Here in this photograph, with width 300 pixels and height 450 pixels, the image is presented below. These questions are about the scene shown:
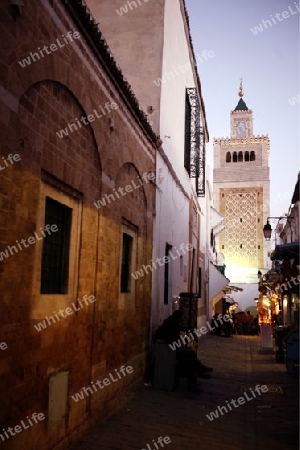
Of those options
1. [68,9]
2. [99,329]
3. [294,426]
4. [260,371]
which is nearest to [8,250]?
[99,329]

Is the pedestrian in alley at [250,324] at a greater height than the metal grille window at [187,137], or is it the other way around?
the metal grille window at [187,137]

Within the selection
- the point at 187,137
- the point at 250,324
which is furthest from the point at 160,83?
the point at 250,324

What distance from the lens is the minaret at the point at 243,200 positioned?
128 feet

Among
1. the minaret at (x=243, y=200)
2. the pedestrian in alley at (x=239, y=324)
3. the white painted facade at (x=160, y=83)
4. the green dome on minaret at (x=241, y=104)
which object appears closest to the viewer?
the white painted facade at (x=160, y=83)

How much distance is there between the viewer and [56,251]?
5082mm

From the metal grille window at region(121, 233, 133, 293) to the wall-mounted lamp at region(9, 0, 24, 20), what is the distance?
4.65 meters

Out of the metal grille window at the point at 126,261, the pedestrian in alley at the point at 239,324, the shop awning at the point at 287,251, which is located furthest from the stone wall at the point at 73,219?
the pedestrian in alley at the point at 239,324

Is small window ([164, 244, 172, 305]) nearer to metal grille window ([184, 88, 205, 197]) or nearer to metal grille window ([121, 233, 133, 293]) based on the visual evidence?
metal grille window ([121, 233, 133, 293])

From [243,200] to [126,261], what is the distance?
3462 centimetres

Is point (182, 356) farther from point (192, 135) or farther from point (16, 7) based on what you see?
point (192, 135)

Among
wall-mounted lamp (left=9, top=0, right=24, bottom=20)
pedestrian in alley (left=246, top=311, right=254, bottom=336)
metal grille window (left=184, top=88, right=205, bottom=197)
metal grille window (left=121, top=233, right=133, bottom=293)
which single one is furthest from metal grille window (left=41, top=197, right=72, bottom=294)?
pedestrian in alley (left=246, top=311, right=254, bottom=336)

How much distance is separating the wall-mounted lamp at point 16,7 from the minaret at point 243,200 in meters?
36.0

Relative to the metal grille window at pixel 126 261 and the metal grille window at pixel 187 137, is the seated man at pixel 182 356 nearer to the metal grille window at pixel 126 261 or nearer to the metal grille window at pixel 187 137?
the metal grille window at pixel 126 261

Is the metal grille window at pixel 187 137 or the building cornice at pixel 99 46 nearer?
the building cornice at pixel 99 46
